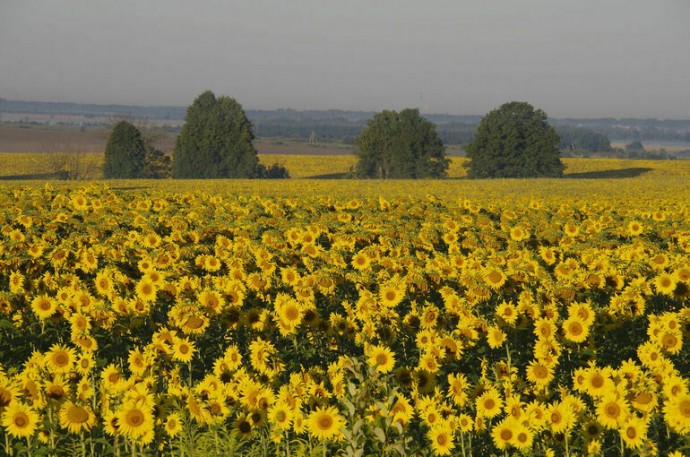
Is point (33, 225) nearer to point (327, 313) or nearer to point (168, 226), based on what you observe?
point (168, 226)

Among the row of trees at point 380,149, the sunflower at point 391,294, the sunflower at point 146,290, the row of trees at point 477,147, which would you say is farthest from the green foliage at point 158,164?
the sunflower at point 391,294

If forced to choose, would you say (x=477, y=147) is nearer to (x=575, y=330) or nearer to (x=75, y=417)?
(x=575, y=330)

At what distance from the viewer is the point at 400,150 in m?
95.1

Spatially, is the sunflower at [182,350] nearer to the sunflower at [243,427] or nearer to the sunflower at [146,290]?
the sunflower at [243,427]

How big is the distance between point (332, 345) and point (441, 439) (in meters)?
2.33

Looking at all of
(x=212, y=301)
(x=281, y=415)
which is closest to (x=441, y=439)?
(x=281, y=415)

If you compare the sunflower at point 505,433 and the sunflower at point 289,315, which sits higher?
the sunflower at point 289,315

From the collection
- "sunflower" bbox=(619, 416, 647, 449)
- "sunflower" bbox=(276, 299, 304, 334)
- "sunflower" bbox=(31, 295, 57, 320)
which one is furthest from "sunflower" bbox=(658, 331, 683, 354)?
"sunflower" bbox=(31, 295, 57, 320)

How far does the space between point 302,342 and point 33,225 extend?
26.7 ft

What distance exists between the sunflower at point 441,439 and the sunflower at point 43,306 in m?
4.64

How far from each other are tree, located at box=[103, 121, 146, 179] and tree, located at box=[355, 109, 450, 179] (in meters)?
29.0

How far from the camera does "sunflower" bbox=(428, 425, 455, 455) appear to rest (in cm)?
554

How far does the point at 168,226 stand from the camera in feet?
48.1

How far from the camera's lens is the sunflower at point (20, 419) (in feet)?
16.6
